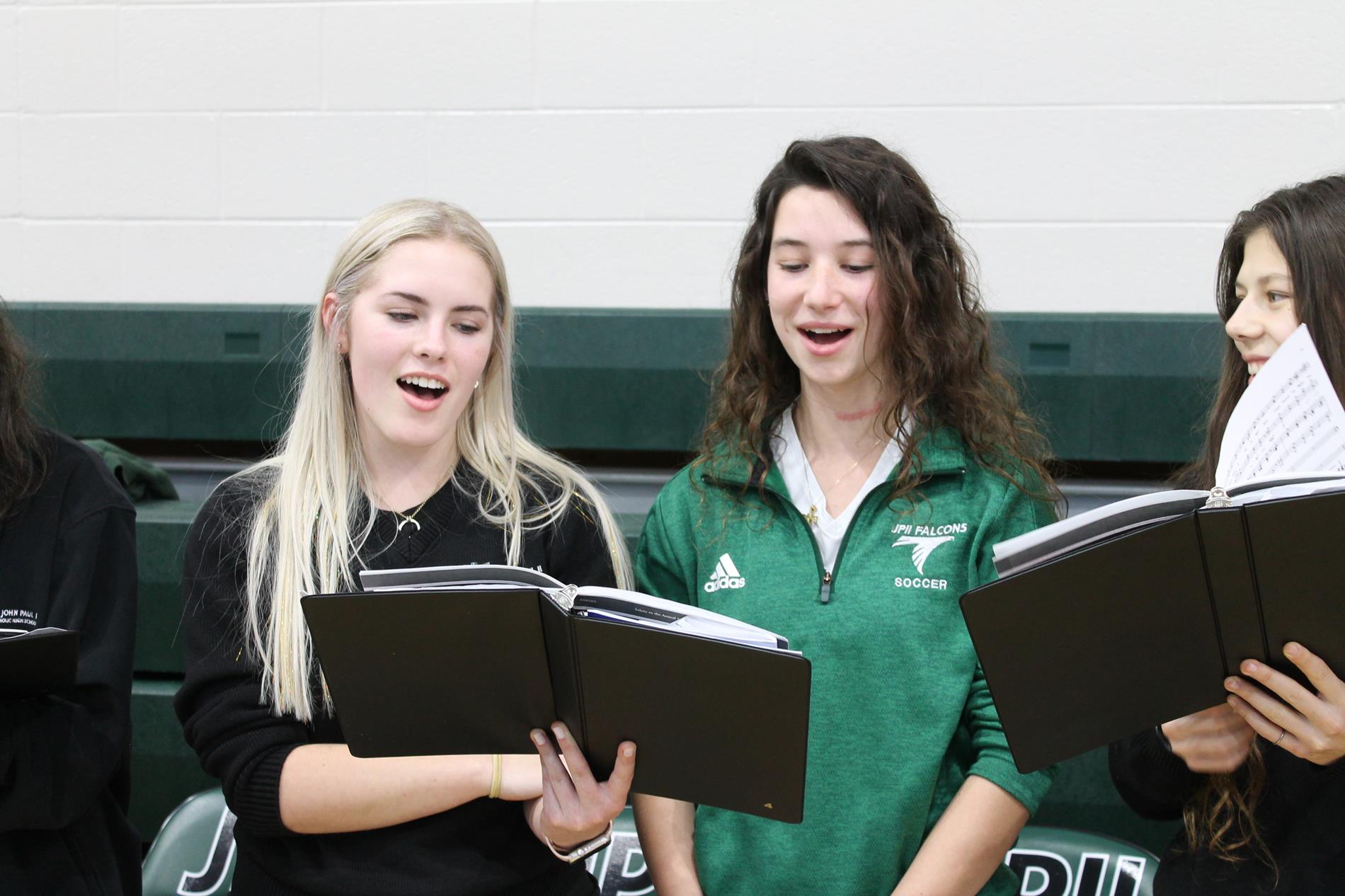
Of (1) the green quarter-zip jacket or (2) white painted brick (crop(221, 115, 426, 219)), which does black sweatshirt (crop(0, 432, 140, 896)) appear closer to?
(1) the green quarter-zip jacket

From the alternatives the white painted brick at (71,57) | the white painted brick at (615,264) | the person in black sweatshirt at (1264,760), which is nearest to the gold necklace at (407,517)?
the person in black sweatshirt at (1264,760)

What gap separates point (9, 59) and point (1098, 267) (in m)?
2.64

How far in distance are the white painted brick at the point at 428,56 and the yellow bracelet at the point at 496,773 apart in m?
1.85

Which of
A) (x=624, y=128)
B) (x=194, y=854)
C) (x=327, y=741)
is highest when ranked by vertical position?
(x=624, y=128)

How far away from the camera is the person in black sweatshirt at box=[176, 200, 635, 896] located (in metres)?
1.41

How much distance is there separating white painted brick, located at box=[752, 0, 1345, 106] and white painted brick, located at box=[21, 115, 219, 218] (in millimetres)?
1352

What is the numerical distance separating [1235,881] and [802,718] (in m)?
0.59

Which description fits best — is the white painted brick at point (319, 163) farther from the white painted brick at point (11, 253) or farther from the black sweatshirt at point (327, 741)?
the black sweatshirt at point (327, 741)

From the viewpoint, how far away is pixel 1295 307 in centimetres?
140

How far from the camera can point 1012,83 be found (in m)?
2.70

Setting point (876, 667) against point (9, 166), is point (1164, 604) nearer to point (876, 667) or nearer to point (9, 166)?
point (876, 667)

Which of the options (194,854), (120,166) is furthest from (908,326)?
(120,166)

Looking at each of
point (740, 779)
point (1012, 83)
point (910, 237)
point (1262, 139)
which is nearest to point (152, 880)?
point (740, 779)

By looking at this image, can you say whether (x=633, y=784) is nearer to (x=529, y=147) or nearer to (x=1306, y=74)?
(x=529, y=147)
